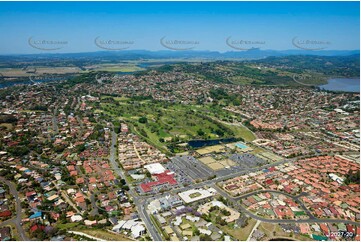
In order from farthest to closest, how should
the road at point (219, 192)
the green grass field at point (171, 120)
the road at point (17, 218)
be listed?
the green grass field at point (171, 120) → the road at point (219, 192) → the road at point (17, 218)

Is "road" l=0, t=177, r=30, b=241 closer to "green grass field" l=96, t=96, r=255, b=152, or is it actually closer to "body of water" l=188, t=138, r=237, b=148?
"green grass field" l=96, t=96, r=255, b=152

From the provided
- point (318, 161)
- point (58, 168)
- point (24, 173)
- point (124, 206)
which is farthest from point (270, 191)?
point (24, 173)

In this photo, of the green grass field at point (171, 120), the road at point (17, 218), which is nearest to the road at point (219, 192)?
the road at point (17, 218)

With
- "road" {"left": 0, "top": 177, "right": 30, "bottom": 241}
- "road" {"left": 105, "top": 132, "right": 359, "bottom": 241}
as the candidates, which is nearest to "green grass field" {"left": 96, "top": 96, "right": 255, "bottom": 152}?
"road" {"left": 105, "top": 132, "right": 359, "bottom": 241}

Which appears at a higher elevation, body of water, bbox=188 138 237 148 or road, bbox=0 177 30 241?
road, bbox=0 177 30 241

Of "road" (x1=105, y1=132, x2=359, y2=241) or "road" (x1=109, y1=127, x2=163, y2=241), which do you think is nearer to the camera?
"road" (x1=109, y1=127, x2=163, y2=241)

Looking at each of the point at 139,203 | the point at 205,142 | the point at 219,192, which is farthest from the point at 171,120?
the point at 139,203

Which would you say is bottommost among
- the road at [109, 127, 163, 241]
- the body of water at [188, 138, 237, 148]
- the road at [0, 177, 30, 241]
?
the body of water at [188, 138, 237, 148]

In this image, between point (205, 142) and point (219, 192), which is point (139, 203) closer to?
point (219, 192)

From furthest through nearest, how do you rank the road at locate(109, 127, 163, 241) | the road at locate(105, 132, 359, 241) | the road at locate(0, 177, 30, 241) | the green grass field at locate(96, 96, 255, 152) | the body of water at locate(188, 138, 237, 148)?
1. the green grass field at locate(96, 96, 255, 152)
2. the body of water at locate(188, 138, 237, 148)
3. the road at locate(105, 132, 359, 241)
4. the road at locate(109, 127, 163, 241)
5. the road at locate(0, 177, 30, 241)

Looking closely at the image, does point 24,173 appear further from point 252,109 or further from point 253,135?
point 252,109

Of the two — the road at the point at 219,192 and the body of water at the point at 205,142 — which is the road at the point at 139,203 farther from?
the body of water at the point at 205,142
